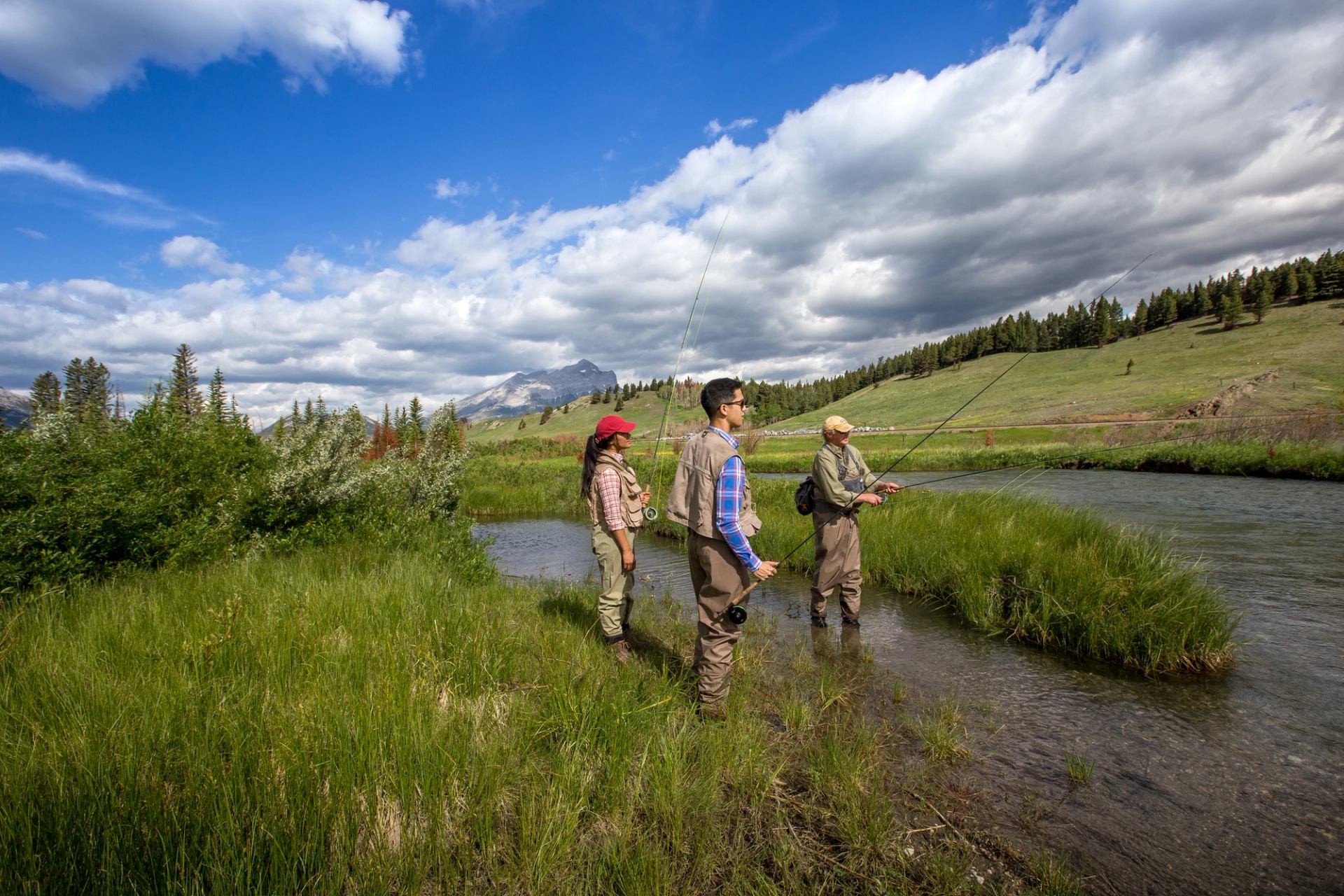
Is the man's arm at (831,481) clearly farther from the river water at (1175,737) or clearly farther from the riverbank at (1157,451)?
the riverbank at (1157,451)

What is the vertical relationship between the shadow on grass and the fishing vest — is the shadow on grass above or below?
below

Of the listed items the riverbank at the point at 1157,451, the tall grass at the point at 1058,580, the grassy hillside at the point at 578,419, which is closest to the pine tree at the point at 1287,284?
the riverbank at the point at 1157,451

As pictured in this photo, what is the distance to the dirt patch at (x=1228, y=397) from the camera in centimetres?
3925

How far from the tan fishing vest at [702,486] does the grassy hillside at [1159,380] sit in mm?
45946

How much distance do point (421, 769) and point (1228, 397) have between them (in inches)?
2423

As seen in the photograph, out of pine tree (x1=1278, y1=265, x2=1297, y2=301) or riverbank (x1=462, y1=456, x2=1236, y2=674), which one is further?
pine tree (x1=1278, y1=265, x2=1297, y2=301)

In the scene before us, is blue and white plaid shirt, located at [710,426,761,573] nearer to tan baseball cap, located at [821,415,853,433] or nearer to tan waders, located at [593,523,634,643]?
tan waders, located at [593,523,634,643]

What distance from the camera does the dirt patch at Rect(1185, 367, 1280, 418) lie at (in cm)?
3925

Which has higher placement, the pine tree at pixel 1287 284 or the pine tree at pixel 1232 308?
the pine tree at pixel 1287 284

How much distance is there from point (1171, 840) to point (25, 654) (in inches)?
281

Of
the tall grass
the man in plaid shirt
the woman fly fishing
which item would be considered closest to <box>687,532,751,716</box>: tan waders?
the man in plaid shirt

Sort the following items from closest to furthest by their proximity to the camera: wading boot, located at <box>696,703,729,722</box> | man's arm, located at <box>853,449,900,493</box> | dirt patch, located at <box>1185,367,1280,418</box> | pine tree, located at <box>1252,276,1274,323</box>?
wading boot, located at <box>696,703,729,722</box>
man's arm, located at <box>853,449,900,493</box>
dirt patch, located at <box>1185,367,1280,418</box>
pine tree, located at <box>1252,276,1274,323</box>

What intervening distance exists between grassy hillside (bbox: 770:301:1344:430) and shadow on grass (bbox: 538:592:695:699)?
45.2 meters

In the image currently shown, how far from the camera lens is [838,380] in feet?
491
